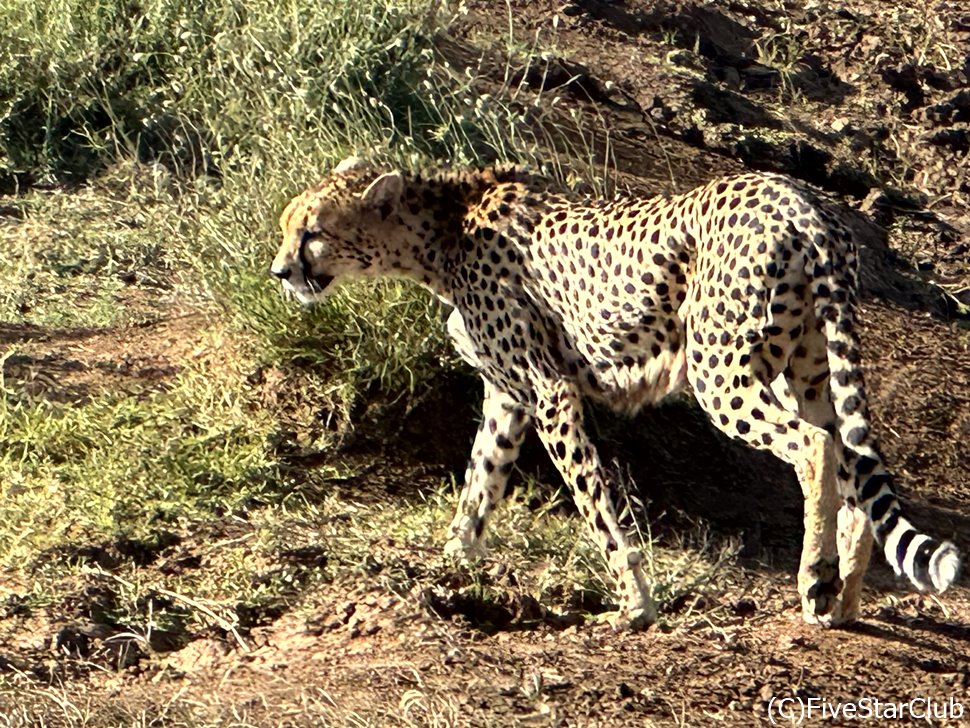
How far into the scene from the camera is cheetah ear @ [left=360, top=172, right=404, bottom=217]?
629 cm

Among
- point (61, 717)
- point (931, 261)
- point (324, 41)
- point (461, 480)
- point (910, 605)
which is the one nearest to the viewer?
point (61, 717)

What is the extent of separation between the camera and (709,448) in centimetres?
723

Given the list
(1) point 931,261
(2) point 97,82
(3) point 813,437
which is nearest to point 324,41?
(2) point 97,82

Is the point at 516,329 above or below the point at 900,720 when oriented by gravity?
above

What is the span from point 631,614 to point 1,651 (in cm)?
187

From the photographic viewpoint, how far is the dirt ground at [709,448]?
5.34m

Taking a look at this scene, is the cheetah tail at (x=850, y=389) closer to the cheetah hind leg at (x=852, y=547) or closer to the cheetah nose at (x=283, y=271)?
the cheetah hind leg at (x=852, y=547)

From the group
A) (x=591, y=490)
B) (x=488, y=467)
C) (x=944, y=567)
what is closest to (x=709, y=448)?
(x=488, y=467)

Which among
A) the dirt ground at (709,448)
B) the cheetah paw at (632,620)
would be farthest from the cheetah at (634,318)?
the dirt ground at (709,448)

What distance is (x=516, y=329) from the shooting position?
20.2 feet

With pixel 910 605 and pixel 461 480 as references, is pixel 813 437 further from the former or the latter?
pixel 461 480

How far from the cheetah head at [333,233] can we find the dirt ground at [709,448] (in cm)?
76

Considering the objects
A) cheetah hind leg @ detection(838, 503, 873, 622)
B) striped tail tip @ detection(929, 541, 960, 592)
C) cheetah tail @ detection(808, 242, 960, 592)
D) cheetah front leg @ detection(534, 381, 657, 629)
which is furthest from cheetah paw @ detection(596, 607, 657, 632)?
striped tail tip @ detection(929, 541, 960, 592)

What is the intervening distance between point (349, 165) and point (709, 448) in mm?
1765
